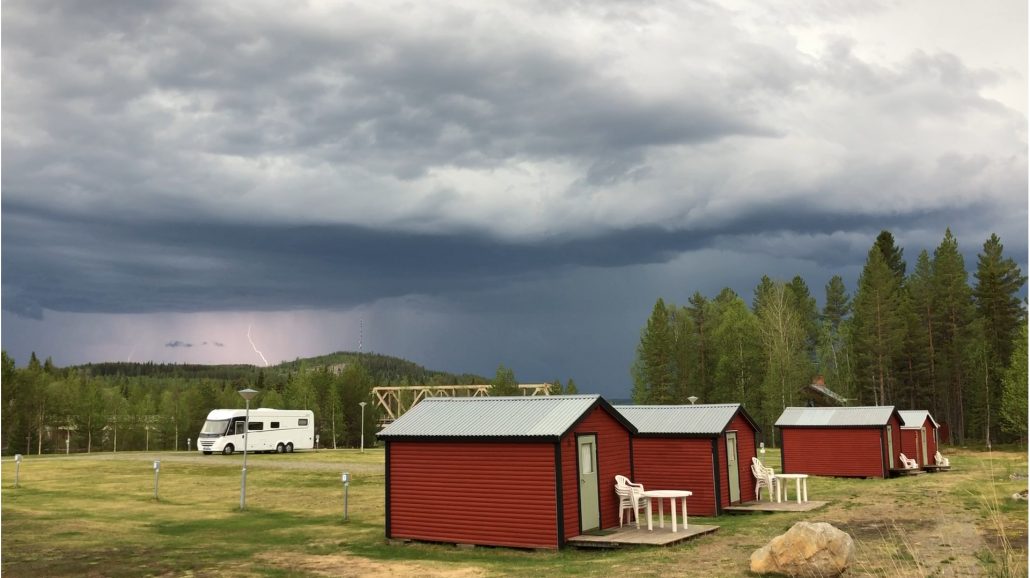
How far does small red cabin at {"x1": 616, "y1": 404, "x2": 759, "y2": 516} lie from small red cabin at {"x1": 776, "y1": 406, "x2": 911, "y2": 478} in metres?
12.3

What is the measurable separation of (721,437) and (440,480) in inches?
401

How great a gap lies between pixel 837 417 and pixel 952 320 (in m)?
39.2

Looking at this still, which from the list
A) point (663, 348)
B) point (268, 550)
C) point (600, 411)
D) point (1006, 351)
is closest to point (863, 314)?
point (1006, 351)

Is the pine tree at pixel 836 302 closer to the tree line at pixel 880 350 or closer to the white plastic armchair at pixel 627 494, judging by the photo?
the tree line at pixel 880 350

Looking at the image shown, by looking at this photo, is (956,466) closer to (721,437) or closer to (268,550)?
(721,437)

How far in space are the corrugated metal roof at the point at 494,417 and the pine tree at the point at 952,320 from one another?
2412 inches

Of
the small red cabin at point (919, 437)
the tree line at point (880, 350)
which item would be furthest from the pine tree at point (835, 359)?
the small red cabin at point (919, 437)

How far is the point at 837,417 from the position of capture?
38.7 meters

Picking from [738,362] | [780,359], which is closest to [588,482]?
[780,359]

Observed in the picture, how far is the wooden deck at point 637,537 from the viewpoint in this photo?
18078 mm

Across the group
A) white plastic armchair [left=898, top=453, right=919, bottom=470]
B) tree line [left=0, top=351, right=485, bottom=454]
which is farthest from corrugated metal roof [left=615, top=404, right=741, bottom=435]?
tree line [left=0, top=351, right=485, bottom=454]

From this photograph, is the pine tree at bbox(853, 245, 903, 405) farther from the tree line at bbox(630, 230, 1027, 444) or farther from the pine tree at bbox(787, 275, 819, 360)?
the pine tree at bbox(787, 275, 819, 360)

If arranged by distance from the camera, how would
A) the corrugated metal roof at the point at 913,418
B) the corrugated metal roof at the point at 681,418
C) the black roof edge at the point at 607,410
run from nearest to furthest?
the black roof edge at the point at 607,410 < the corrugated metal roof at the point at 681,418 < the corrugated metal roof at the point at 913,418

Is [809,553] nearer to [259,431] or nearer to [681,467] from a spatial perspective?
[681,467]
